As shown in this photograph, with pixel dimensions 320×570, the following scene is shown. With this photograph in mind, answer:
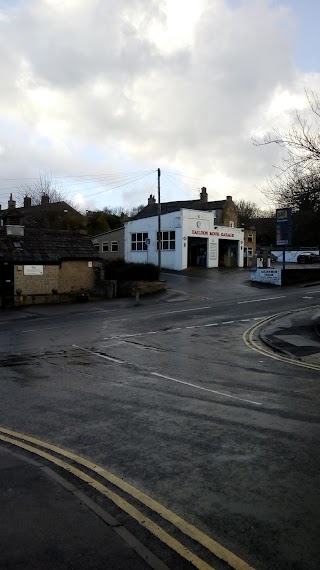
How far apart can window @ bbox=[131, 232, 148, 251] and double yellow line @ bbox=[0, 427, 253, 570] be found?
45.2 meters

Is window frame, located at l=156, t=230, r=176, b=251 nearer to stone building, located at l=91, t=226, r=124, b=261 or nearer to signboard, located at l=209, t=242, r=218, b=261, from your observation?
signboard, located at l=209, t=242, r=218, b=261

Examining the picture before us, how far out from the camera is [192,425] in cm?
780

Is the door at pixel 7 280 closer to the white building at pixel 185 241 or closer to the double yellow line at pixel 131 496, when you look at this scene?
the white building at pixel 185 241

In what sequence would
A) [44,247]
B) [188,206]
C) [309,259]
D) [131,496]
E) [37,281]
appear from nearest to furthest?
1. [131,496]
2. [37,281]
3. [44,247]
4. [309,259]
5. [188,206]

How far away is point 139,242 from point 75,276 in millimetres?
17530

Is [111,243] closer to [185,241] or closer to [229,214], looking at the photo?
[185,241]

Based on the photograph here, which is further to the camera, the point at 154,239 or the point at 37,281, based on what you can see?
the point at 154,239

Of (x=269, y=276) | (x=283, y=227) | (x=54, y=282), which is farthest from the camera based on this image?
(x=269, y=276)

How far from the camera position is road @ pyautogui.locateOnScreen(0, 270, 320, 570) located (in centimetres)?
462

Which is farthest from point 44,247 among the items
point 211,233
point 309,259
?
point 309,259

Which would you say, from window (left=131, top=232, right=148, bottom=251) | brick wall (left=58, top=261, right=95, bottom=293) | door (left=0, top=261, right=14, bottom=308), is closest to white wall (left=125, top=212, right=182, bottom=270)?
window (left=131, top=232, right=148, bottom=251)

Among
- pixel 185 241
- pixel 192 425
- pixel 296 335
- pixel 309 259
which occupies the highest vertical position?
pixel 185 241

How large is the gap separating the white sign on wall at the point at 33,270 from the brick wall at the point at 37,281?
20 centimetres

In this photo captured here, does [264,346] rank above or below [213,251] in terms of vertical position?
below
